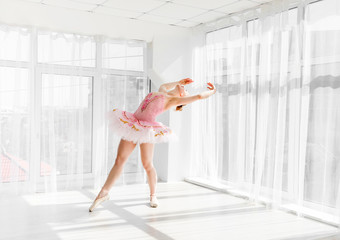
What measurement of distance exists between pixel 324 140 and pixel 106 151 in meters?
2.90

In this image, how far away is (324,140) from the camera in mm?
3551

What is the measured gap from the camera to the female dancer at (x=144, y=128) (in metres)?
3.65

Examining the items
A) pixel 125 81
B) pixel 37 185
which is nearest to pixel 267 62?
pixel 125 81

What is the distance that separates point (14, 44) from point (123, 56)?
57.4 inches

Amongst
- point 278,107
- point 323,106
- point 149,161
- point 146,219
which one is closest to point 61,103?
point 149,161

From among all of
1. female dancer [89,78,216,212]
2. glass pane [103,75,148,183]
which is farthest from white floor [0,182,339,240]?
glass pane [103,75,148,183]

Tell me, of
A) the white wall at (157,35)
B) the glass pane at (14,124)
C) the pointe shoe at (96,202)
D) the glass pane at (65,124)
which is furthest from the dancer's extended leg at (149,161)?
the glass pane at (14,124)

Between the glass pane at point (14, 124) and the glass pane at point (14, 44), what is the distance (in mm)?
162

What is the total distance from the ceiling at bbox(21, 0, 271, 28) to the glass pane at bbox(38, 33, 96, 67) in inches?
16.1

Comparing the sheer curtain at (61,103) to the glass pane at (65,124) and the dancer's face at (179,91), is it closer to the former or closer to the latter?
the glass pane at (65,124)

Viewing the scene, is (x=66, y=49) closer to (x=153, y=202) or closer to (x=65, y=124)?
(x=65, y=124)

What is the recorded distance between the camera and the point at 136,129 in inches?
144

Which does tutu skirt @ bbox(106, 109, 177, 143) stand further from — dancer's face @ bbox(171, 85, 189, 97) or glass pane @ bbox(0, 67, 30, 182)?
glass pane @ bbox(0, 67, 30, 182)

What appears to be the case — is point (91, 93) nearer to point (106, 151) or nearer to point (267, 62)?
point (106, 151)
